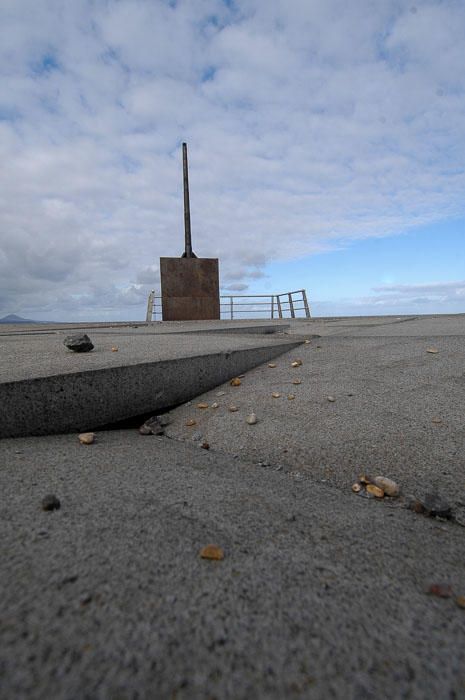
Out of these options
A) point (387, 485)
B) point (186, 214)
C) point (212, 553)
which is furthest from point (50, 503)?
point (186, 214)

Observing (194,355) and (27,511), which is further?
(194,355)

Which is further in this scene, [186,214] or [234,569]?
[186,214]

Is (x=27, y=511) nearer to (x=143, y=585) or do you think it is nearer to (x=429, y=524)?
(x=143, y=585)

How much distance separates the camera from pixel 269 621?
530 millimetres

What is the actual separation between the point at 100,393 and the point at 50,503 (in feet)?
2.58

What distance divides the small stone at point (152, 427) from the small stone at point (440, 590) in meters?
1.11

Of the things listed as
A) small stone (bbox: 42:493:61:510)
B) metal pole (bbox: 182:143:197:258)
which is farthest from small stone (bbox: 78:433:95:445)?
metal pole (bbox: 182:143:197:258)

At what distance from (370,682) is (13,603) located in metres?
0.47

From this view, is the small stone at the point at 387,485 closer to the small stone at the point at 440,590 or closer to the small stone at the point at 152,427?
the small stone at the point at 440,590

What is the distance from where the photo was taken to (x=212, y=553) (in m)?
0.68

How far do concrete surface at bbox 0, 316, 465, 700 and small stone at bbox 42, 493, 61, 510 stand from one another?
0.10ft

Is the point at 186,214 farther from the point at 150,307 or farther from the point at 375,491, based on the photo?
the point at 375,491

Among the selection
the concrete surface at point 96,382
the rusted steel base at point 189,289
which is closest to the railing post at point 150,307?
the rusted steel base at point 189,289

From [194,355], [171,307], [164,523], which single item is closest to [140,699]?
[164,523]
